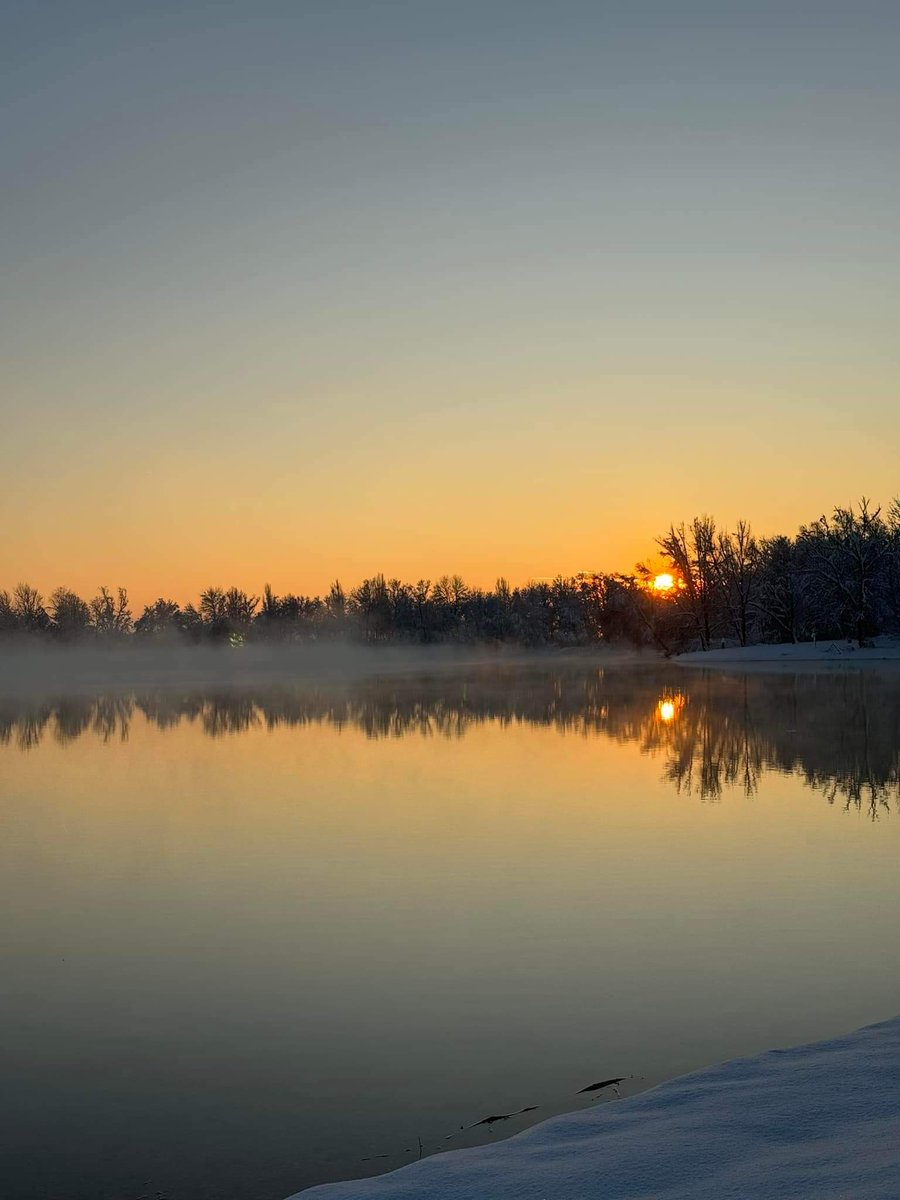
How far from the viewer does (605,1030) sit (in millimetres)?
6465

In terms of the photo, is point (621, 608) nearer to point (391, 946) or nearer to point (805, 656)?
point (805, 656)

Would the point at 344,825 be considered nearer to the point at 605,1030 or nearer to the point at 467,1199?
the point at 605,1030

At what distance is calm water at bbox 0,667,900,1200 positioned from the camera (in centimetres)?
546

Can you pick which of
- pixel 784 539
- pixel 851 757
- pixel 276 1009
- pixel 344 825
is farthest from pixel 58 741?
pixel 784 539

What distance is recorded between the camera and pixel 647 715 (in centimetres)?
2952

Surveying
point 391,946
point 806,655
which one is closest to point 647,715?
point 391,946

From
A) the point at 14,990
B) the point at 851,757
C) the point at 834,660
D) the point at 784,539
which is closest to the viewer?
the point at 14,990

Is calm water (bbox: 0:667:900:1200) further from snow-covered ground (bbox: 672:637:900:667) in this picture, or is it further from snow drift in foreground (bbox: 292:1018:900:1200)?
snow-covered ground (bbox: 672:637:900:667)

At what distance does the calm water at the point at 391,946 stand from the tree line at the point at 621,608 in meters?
55.5

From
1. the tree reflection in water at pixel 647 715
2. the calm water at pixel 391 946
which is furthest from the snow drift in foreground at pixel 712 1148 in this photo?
the tree reflection in water at pixel 647 715

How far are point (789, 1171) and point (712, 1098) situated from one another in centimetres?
98

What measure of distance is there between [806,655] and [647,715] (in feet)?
131

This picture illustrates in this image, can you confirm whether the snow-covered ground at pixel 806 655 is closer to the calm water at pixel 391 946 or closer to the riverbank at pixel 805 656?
the riverbank at pixel 805 656

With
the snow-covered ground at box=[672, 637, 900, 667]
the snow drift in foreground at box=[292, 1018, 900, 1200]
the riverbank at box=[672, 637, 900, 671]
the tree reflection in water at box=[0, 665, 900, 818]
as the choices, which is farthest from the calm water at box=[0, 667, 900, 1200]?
the snow-covered ground at box=[672, 637, 900, 667]
